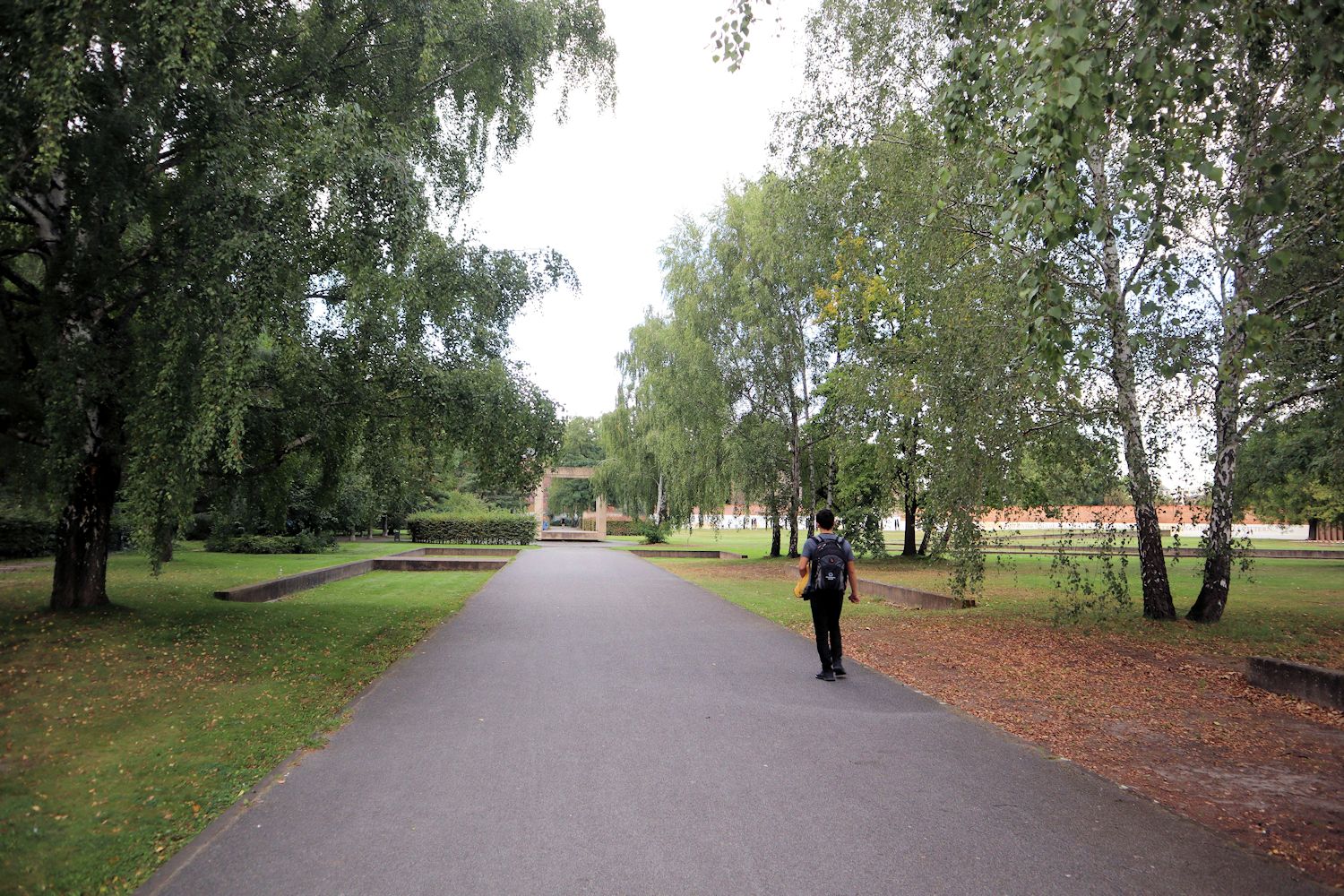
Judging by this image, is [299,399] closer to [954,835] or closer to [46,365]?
[46,365]

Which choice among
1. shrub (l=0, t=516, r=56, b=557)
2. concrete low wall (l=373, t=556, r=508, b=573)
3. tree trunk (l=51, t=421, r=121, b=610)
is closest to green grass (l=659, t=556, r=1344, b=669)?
concrete low wall (l=373, t=556, r=508, b=573)

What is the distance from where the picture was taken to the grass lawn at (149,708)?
404cm

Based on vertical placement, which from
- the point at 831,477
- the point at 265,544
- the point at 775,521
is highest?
the point at 831,477

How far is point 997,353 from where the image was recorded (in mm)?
10711

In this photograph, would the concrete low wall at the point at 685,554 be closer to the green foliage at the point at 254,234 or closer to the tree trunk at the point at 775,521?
the tree trunk at the point at 775,521

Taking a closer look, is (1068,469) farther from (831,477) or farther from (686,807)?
(831,477)

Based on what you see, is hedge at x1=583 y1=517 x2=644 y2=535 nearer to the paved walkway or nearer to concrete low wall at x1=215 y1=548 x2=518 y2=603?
concrete low wall at x1=215 y1=548 x2=518 y2=603

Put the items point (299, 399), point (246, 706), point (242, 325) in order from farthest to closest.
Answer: point (299, 399), point (242, 325), point (246, 706)

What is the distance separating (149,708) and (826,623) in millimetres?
6264

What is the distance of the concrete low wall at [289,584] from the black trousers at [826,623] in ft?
34.7

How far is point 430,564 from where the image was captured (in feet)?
79.9

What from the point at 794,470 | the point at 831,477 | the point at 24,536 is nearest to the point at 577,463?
the point at 794,470

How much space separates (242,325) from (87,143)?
10.7ft

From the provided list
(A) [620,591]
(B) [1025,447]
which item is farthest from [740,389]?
(B) [1025,447]
